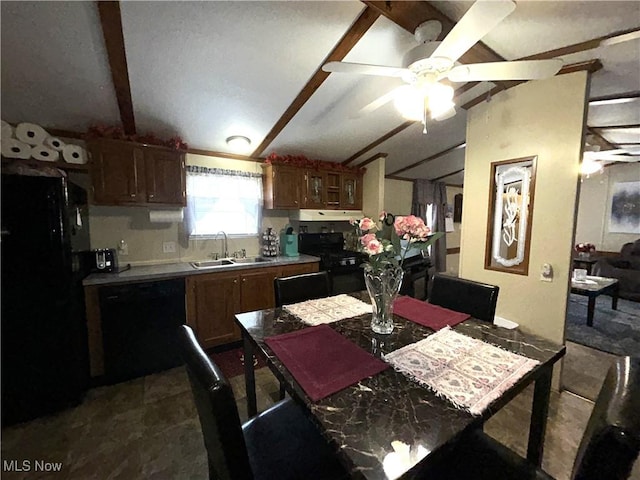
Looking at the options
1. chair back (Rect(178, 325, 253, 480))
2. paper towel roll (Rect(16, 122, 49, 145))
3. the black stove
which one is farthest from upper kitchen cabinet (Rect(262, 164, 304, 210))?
chair back (Rect(178, 325, 253, 480))

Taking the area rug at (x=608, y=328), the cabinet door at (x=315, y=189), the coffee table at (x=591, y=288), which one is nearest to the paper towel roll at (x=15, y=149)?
the cabinet door at (x=315, y=189)

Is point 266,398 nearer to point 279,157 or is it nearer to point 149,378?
point 149,378

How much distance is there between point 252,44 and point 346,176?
2.30 m

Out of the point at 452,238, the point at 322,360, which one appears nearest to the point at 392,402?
the point at 322,360

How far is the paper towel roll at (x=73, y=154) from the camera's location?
2.23m

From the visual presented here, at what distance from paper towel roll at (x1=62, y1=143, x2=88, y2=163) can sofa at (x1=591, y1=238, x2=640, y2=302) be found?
6933mm

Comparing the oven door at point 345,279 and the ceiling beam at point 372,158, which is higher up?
the ceiling beam at point 372,158

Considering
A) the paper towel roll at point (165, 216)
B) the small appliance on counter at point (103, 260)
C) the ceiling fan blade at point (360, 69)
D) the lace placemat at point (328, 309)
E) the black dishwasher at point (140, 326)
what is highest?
the ceiling fan blade at point (360, 69)

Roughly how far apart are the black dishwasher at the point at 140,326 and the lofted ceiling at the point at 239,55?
1.47 metres

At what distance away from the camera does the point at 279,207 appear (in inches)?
133

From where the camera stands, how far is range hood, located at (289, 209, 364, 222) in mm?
3525

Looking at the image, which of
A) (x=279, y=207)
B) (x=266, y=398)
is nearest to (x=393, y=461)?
(x=266, y=398)

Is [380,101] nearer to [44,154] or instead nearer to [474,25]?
[474,25]

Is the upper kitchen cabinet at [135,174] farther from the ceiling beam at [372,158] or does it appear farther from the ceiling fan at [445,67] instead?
the ceiling beam at [372,158]
